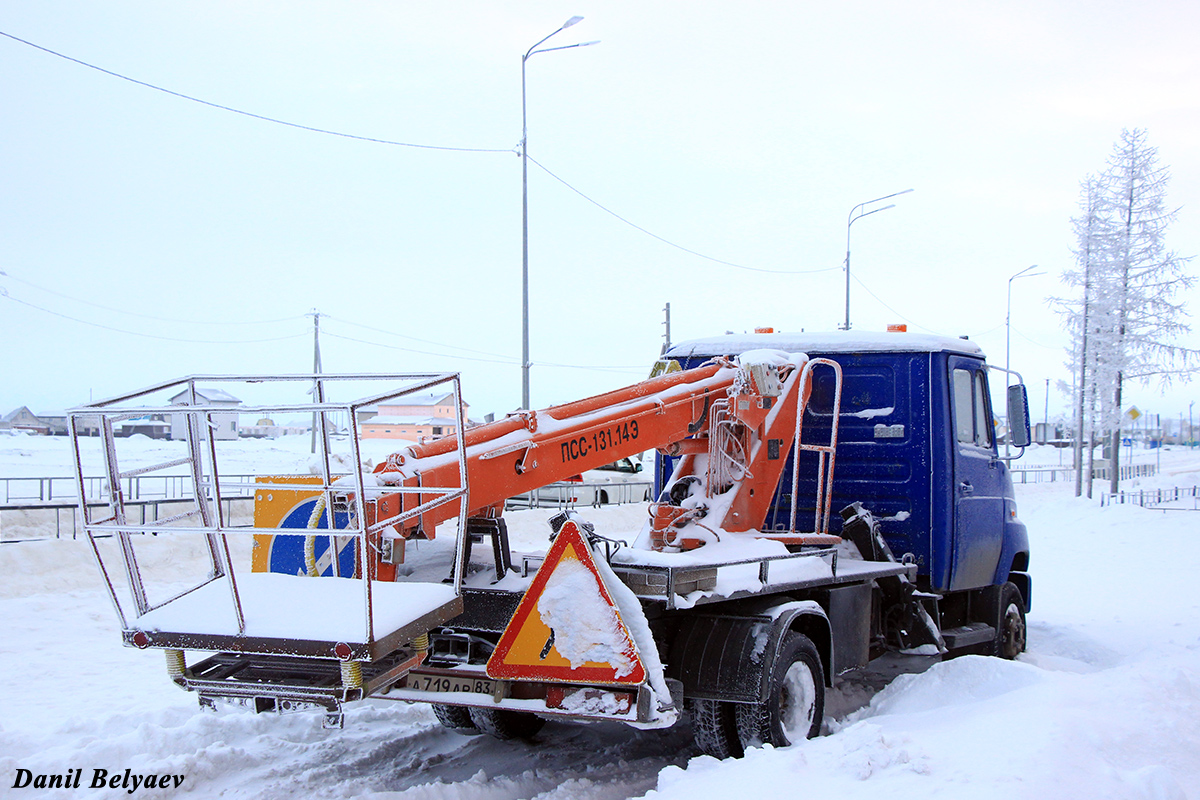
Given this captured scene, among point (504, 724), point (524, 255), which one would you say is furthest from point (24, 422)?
Answer: point (504, 724)

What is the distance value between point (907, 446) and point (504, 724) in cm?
344

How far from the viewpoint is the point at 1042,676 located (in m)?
5.63

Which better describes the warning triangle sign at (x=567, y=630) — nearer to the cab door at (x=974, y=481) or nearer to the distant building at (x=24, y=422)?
the cab door at (x=974, y=481)

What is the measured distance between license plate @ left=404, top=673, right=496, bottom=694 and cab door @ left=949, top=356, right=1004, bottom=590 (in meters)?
4.03

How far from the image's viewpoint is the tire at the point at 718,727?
16.6 ft

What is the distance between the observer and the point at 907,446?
22.9 ft

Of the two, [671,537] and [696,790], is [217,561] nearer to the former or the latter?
[696,790]

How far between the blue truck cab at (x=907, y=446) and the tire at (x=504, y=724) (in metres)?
2.34

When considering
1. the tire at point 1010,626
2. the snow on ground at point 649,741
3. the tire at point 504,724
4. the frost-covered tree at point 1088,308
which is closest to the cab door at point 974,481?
the tire at point 1010,626

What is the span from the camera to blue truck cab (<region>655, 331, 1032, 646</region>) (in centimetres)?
695

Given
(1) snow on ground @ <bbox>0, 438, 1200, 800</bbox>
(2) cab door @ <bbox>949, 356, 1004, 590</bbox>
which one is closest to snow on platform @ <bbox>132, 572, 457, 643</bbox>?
(1) snow on ground @ <bbox>0, 438, 1200, 800</bbox>

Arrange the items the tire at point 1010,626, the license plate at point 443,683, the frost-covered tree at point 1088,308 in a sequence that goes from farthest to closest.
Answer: the frost-covered tree at point 1088,308 < the tire at point 1010,626 < the license plate at point 443,683

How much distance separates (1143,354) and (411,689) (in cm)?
3272

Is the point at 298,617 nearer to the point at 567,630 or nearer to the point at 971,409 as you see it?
the point at 567,630
